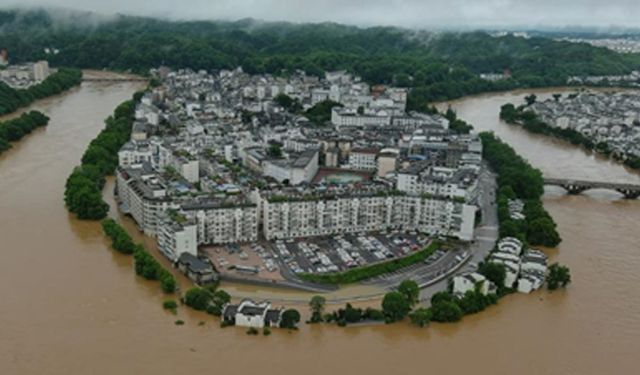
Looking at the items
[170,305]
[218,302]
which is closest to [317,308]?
[218,302]

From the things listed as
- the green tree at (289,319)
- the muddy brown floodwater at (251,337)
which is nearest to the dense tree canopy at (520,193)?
the muddy brown floodwater at (251,337)

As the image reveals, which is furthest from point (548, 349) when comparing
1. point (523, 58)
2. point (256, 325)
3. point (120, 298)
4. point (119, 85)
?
point (523, 58)

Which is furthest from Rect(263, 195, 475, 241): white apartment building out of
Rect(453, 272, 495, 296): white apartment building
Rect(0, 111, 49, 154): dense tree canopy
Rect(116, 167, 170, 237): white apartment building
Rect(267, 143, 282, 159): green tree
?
Rect(0, 111, 49, 154): dense tree canopy

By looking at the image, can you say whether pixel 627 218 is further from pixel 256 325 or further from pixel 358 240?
pixel 256 325

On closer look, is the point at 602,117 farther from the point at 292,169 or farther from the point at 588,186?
the point at 292,169

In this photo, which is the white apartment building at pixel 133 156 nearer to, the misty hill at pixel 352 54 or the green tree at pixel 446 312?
the green tree at pixel 446 312
